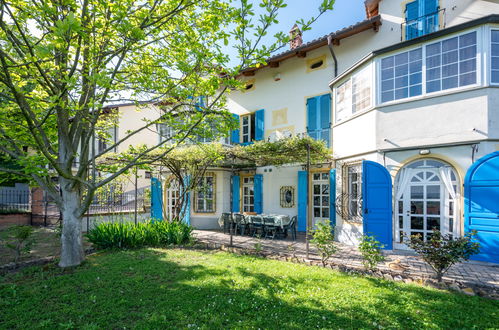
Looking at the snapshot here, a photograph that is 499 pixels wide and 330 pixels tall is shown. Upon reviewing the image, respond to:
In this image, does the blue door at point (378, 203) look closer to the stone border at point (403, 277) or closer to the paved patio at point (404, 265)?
the paved patio at point (404, 265)

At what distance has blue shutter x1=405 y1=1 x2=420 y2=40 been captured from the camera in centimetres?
880

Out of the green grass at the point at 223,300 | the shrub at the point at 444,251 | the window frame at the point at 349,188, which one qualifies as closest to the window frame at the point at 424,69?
the window frame at the point at 349,188

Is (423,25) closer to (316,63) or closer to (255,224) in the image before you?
(316,63)

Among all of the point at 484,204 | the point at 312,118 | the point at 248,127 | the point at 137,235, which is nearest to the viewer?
the point at 484,204

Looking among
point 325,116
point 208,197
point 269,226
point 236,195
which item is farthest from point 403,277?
point 208,197

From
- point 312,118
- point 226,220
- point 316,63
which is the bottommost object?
point 226,220

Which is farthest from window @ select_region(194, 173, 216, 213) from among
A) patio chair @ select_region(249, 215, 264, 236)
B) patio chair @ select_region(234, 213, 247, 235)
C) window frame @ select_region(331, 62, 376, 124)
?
window frame @ select_region(331, 62, 376, 124)

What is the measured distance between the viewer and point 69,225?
A: 231 inches

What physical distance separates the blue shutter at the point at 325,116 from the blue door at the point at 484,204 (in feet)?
15.2

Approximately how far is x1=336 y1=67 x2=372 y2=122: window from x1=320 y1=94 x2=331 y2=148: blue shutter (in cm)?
73

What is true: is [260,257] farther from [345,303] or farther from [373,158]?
[373,158]

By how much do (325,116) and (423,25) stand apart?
171 inches

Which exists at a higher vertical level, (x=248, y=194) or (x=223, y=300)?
(x=248, y=194)

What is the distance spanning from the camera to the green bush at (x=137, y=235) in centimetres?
737
